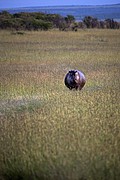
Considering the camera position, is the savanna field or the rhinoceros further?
the rhinoceros

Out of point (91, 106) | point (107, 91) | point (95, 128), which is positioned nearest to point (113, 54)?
point (107, 91)

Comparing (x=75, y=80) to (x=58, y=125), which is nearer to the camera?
(x=58, y=125)

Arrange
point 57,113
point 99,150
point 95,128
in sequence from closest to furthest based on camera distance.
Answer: point 99,150, point 95,128, point 57,113

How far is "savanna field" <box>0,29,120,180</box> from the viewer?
231 inches

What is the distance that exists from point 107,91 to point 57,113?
8.71ft

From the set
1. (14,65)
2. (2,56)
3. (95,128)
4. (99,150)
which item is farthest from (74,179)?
(2,56)

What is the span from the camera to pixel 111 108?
8.86 metres

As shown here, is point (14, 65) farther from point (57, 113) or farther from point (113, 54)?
point (57, 113)

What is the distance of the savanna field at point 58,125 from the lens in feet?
19.3

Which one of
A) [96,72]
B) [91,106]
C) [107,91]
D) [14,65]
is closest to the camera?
[91,106]

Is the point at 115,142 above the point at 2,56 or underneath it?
above

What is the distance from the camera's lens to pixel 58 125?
24.9ft

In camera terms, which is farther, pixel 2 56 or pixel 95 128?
pixel 2 56

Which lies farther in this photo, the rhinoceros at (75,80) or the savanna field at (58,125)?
the rhinoceros at (75,80)
